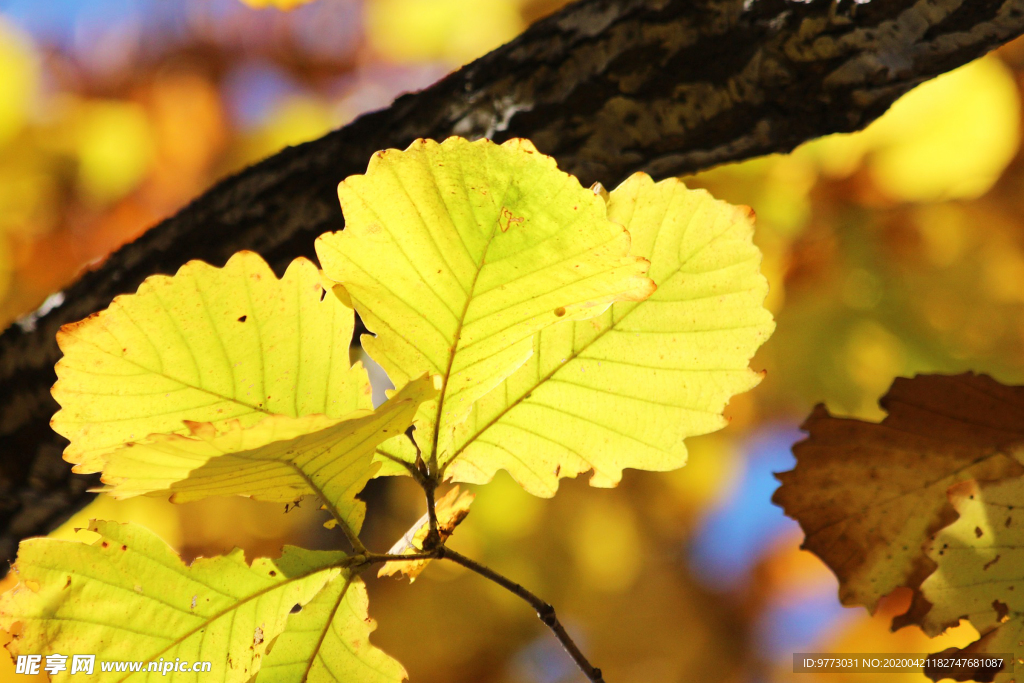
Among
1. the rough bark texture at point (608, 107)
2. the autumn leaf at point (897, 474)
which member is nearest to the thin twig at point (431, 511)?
the autumn leaf at point (897, 474)

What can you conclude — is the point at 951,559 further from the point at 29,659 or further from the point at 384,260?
the point at 29,659

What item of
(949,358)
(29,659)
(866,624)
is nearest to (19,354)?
(29,659)

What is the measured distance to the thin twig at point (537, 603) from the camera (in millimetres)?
296

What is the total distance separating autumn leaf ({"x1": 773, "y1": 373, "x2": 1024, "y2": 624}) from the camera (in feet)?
1.37

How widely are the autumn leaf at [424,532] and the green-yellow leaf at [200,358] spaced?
8 cm

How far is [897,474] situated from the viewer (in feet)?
1.41

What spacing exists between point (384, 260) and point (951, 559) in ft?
1.08

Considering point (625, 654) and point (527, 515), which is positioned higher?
point (527, 515)

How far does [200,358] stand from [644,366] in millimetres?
191

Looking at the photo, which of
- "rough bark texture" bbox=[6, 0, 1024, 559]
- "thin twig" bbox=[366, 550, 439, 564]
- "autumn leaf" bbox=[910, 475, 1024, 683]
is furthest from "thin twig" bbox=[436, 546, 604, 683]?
"rough bark texture" bbox=[6, 0, 1024, 559]

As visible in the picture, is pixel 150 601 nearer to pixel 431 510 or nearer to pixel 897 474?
pixel 431 510

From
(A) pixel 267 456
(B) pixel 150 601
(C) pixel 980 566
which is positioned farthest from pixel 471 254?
(C) pixel 980 566

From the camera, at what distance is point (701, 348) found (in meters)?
0.32

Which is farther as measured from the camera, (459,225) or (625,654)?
(625,654)
